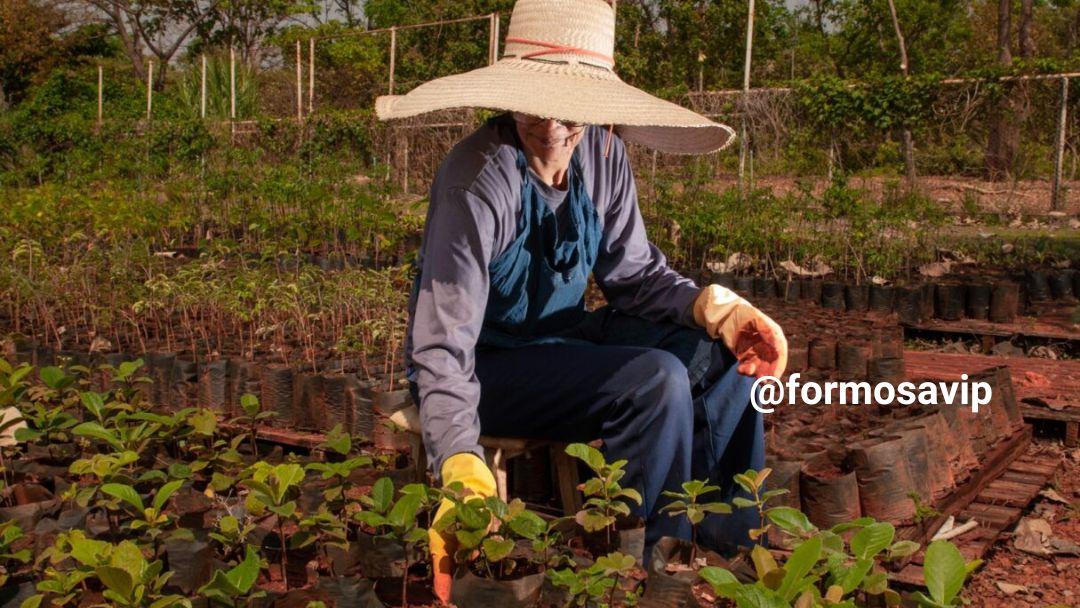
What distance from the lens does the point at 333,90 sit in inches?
1024

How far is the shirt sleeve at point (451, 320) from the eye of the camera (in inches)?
88.4

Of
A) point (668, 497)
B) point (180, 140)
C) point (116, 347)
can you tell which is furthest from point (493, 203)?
point (180, 140)

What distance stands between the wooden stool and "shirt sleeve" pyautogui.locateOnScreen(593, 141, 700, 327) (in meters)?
0.44

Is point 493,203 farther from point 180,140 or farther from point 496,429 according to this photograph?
point 180,140

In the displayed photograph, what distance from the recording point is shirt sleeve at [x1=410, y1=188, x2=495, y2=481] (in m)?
2.25

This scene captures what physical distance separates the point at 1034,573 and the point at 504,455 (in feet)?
4.40

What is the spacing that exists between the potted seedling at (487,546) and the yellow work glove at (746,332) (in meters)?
0.75

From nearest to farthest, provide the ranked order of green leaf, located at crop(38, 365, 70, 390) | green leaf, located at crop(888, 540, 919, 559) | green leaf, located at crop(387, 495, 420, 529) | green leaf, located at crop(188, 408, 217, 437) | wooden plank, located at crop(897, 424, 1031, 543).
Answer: green leaf, located at crop(888, 540, 919, 559) < green leaf, located at crop(387, 495, 420, 529) < wooden plank, located at crop(897, 424, 1031, 543) < green leaf, located at crop(188, 408, 217, 437) < green leaf, located at crop(38, 365, 70, 390)

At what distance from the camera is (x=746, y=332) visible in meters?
2.52

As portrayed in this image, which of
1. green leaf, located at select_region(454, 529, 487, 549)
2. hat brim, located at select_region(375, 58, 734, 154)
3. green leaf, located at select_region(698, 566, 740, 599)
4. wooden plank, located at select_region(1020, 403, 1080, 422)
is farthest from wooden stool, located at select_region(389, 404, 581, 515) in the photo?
wooden plank, located at select_region(1020, 403, 1080, 422)

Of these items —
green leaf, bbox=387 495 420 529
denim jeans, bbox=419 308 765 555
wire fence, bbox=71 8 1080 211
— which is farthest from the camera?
wire fence, bbox=71 8 1080 211

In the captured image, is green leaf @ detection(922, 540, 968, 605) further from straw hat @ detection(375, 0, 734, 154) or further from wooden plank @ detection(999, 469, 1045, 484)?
wooden plank @ detection(999, 469, 1045, 484)

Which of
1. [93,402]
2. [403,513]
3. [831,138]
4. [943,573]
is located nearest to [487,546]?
[403,513]

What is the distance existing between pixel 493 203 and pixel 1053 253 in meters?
5.50
